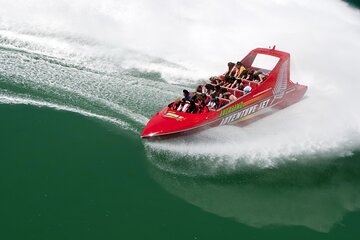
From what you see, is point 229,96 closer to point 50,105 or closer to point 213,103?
point 213,103

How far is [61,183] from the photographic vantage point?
13555 mm

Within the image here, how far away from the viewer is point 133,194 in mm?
13547

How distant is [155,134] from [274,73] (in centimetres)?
562

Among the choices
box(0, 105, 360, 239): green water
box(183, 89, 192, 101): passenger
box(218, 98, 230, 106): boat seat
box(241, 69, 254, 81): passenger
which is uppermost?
box(241, 69, 254, 81): passenger

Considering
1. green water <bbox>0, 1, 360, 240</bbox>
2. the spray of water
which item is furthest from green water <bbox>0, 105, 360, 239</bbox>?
the spray of water

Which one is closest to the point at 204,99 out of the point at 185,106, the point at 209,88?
the point at 209,88

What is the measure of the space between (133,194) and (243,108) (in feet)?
16.8

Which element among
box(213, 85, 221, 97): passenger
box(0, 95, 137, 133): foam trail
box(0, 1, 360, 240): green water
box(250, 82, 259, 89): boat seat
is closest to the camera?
box(0, 1, 360, 240): green water

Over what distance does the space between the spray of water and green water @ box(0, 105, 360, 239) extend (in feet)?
2.61

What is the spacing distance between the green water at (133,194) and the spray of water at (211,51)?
797 millimetres

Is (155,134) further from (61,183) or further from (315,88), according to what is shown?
(315,88)

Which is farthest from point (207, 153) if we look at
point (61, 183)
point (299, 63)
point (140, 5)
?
point (140, 5)

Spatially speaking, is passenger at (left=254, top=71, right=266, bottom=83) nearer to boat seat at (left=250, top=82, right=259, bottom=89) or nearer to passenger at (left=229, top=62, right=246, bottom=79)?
boat seat at (left=250, top=82, right=259, bottom=89)

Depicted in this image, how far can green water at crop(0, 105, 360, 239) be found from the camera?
12391 mm
